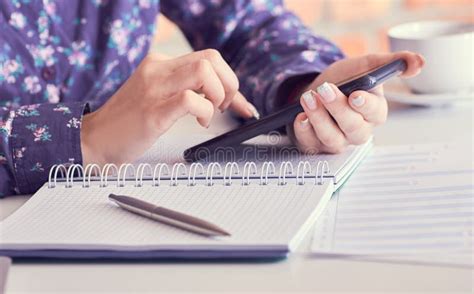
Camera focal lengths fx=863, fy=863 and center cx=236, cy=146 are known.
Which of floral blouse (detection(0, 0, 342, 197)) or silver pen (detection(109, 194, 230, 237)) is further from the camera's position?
floral blouse (detection(0, 0, 342, 197))

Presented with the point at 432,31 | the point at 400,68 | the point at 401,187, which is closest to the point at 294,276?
the point at 401,187

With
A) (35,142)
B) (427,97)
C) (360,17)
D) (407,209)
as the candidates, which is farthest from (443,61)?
(360,17)

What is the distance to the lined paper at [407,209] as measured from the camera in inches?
24.8

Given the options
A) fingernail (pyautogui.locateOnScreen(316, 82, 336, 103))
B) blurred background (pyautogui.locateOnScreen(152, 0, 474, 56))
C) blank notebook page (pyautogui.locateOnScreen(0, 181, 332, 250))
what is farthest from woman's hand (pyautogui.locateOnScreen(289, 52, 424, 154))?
blurred background (pyautogui.locateOnScreen(152, 0, 474, 56))

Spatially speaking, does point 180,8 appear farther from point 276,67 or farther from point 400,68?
point 400,68

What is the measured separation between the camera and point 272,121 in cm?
83

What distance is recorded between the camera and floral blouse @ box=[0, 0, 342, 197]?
0.85m

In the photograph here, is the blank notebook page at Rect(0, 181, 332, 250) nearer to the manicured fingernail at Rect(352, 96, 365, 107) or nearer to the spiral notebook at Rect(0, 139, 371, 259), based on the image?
the spiral notebook at Rect(0, 139, 371, 259)

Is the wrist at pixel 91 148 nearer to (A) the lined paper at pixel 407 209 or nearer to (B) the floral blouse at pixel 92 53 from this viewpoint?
(B) the floral blouse at pixel 92 53

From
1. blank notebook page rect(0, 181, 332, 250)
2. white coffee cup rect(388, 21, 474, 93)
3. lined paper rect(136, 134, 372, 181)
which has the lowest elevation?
blank notebook page rect(0, 181, 332, 250)

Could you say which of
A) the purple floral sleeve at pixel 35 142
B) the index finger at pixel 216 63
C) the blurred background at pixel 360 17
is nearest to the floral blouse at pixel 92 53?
the purple floral sleeve at pixel 35 142

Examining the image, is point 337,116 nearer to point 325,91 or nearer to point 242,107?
point 325,91

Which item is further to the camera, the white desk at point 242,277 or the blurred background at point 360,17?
the blurred background at point 360,17

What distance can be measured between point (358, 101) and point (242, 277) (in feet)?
0.94
